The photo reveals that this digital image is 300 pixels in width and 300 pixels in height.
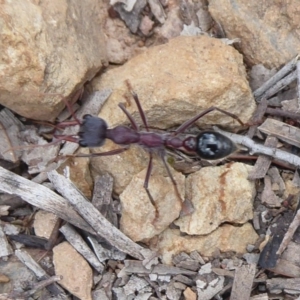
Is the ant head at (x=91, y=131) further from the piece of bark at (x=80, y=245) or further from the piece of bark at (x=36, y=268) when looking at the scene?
the piece of bark at (x=36, y=268)

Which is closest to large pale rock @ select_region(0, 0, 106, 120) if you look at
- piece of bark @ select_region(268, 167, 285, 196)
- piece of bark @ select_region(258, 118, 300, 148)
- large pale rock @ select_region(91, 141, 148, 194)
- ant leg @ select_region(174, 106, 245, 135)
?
large pale rock @ select_region(91, 141, 148, 194)

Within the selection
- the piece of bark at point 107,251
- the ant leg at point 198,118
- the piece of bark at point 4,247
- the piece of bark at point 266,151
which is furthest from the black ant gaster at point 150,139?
the piece of bark at point 4,247

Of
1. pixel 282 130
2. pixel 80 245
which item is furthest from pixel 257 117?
pixel 80 245

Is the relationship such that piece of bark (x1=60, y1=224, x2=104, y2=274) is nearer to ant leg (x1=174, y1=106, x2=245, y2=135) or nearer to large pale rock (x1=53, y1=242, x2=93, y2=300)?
large pale rock (x1=53, y1=242, x2=93, y2=300)

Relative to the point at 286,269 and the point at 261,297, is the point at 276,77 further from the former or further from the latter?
the point at 261,297

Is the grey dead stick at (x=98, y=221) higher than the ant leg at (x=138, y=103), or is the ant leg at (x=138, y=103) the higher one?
the ant leg at (x=138, y=103)

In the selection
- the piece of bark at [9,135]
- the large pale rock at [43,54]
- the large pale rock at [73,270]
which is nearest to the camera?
the large pale rock at [43,54]

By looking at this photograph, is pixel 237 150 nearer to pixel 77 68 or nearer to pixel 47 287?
pixel 77 68

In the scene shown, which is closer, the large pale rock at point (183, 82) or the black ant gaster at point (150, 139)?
the black ant gaster at point (150, 139)
